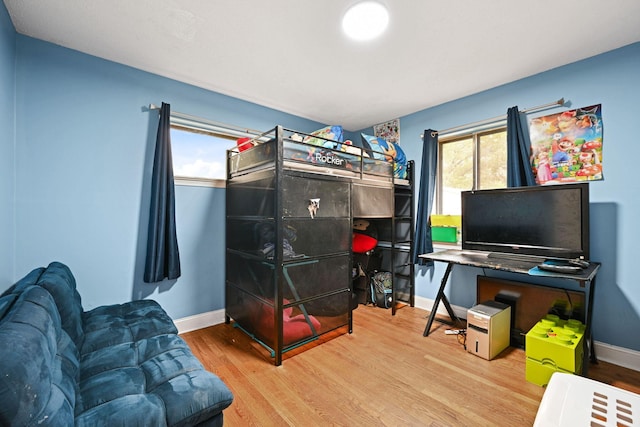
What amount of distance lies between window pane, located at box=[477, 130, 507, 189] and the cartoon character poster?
286 mm

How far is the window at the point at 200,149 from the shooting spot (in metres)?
2.66

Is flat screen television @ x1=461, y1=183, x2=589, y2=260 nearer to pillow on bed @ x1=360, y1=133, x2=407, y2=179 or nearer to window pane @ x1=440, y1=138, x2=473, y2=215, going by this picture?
window pane @ x1=440, y1=138, x2=473, y2=215

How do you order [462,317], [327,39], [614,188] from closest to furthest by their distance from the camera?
[327,39]
[614,188]
[462,317]

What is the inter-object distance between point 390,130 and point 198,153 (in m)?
2.42

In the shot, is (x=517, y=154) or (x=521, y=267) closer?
(x=521, y=267)

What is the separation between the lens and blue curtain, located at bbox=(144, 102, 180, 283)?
2.37 meters

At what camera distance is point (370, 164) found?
2900mm

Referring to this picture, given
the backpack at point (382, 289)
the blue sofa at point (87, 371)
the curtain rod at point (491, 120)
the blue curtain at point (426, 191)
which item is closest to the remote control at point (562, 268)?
the blue curtain at point (426, 191)

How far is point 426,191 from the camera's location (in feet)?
10.2

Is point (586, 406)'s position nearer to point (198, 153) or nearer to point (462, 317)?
point (462, 317)

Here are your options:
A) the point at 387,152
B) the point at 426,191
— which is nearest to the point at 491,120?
the point at 426,191

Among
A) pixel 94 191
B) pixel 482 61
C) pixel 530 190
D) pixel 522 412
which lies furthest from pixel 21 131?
pixel 530 190

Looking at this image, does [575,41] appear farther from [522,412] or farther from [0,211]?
[0,211]

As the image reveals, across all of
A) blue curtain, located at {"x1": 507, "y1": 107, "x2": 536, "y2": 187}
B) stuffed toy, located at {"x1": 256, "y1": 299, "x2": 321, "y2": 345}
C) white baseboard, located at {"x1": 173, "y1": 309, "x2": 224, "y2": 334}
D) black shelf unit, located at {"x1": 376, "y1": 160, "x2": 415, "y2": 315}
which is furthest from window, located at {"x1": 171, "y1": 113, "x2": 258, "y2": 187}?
blue curtain, located at {"x1": 507, "y1": 107, "x2": 536, "y2": 187}
